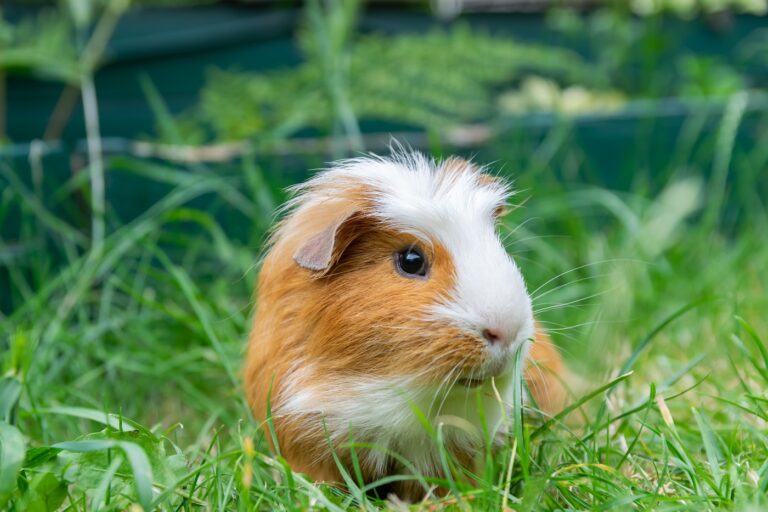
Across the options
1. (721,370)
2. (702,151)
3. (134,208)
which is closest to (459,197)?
(721,370)

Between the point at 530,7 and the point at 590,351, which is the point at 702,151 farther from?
the point at 590,351

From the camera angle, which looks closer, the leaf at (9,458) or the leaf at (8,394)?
the leaf at (9,458)

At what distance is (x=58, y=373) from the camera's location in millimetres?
2865

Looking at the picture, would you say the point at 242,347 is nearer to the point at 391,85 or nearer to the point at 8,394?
the point at 8,394

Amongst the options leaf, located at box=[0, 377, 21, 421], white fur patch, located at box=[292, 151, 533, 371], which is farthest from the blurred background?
white fur patch, located at box=[292, 151, 533, 371]

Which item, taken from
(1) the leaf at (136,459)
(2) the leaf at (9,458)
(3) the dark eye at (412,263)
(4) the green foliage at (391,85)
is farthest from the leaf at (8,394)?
(4) the green foliage at (391,85)

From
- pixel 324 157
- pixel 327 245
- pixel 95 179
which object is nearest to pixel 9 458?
pixel 327 245

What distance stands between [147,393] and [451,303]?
1.58 metres

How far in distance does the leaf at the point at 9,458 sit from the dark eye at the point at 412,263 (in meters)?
0.89

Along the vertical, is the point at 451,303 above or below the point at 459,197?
below

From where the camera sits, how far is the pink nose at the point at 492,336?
1748 millimetres

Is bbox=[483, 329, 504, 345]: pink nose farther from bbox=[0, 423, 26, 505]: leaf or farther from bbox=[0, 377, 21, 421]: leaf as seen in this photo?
bbox=[0, 377, 21, 421]: leaf

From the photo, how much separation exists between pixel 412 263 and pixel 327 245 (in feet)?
0.67

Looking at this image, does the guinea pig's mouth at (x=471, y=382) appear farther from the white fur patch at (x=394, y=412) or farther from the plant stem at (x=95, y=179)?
the plant stem at (x=95, y=179)
